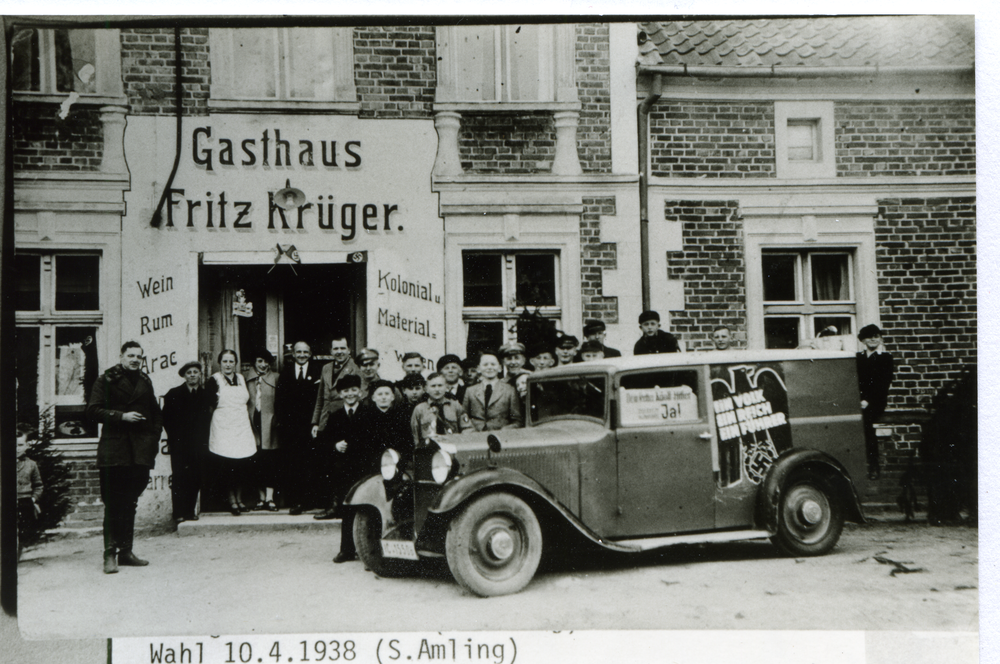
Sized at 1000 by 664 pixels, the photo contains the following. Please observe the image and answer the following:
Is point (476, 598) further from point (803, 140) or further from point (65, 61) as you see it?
point (65, 61)

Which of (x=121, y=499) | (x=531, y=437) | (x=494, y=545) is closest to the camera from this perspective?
(x=494, y=545)

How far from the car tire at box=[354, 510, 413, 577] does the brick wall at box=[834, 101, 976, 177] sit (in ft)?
9.16

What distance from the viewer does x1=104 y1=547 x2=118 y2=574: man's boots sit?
11.9 ft

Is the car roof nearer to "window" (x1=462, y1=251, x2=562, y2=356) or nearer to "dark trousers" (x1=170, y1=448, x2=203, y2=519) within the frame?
"window" (x1=462, y1=251, x2=562, y2=356)

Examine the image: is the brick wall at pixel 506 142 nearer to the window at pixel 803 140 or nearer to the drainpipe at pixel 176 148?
the window at pixel 803 140

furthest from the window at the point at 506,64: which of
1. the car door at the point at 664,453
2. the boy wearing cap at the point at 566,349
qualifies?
the car door at the point at 664,453

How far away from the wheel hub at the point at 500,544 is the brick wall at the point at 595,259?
3.58 ft

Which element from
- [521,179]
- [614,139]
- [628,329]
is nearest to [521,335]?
[628,329]

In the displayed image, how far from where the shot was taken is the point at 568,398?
362 centimetres

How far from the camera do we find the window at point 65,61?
368 centimetres

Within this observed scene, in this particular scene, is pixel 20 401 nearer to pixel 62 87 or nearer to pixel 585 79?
pixel 62 87

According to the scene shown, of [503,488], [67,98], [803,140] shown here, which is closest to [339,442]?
[503,488]

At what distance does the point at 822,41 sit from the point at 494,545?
110 inches

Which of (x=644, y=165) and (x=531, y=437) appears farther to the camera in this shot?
(x=644, y=165)
